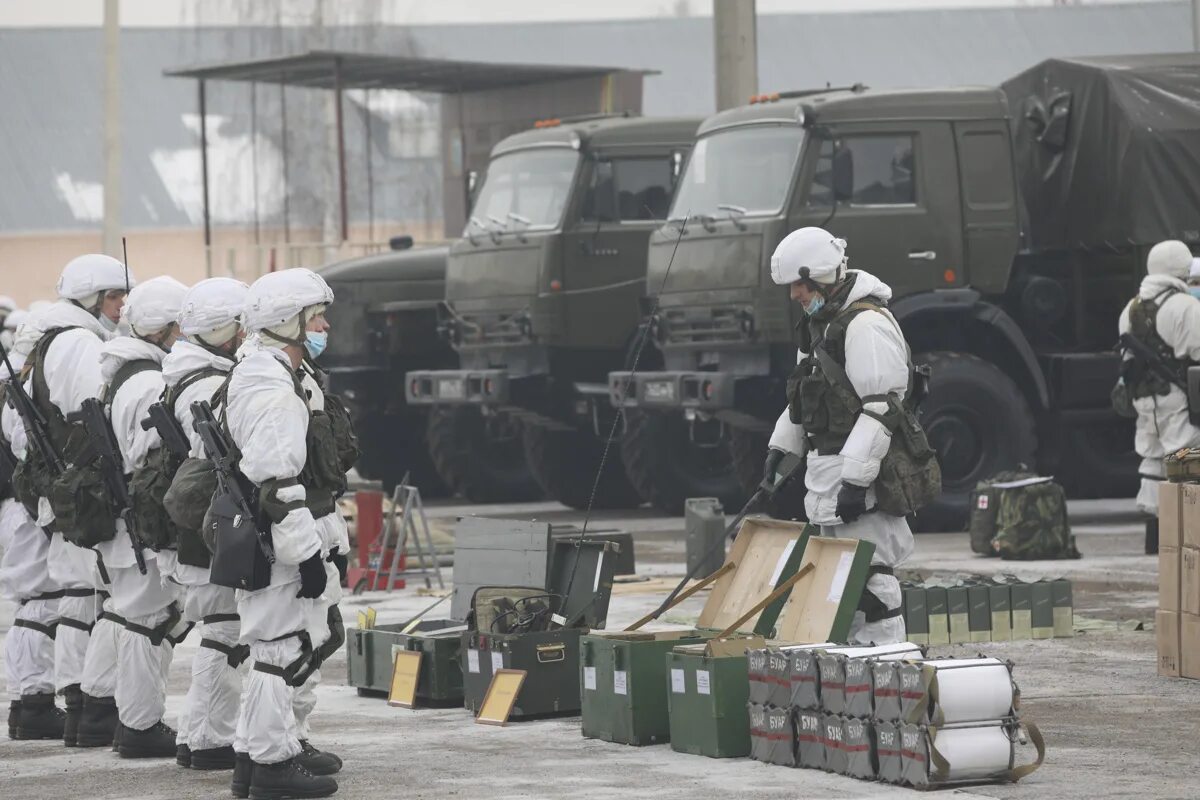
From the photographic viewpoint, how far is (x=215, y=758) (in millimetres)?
9422

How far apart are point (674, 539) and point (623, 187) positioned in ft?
10.9

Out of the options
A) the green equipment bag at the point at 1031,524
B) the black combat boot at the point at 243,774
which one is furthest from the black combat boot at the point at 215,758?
the green equipment bag at the point at 1031,524

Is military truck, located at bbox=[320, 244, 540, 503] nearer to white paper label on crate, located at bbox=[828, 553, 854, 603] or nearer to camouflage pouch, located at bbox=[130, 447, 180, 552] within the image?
camouflage pouch, located at bbox=[130, 447, 180, 552]

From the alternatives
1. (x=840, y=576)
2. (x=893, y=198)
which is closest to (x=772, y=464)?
(x=840, y=576)

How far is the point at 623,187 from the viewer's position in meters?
20.4

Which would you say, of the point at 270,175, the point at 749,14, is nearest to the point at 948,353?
the point at 749,14

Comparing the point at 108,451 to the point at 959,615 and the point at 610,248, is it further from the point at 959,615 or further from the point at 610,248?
the point at 610,248

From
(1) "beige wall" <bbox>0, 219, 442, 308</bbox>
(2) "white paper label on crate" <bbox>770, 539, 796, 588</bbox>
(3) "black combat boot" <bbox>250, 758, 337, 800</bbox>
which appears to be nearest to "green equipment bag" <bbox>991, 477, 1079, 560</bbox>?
(2) "white paper label on crate" <bbox>770, 539, 796, 588</bbox>

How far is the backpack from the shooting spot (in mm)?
9945

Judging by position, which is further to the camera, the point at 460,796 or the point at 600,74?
the point at 600,74

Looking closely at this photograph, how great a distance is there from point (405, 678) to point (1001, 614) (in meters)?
3.24

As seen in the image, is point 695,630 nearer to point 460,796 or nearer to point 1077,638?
point 460,796

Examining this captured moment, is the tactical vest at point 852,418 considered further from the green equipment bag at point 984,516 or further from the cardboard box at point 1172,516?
the green equipment bag at point 984,516

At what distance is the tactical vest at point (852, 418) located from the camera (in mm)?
10031
